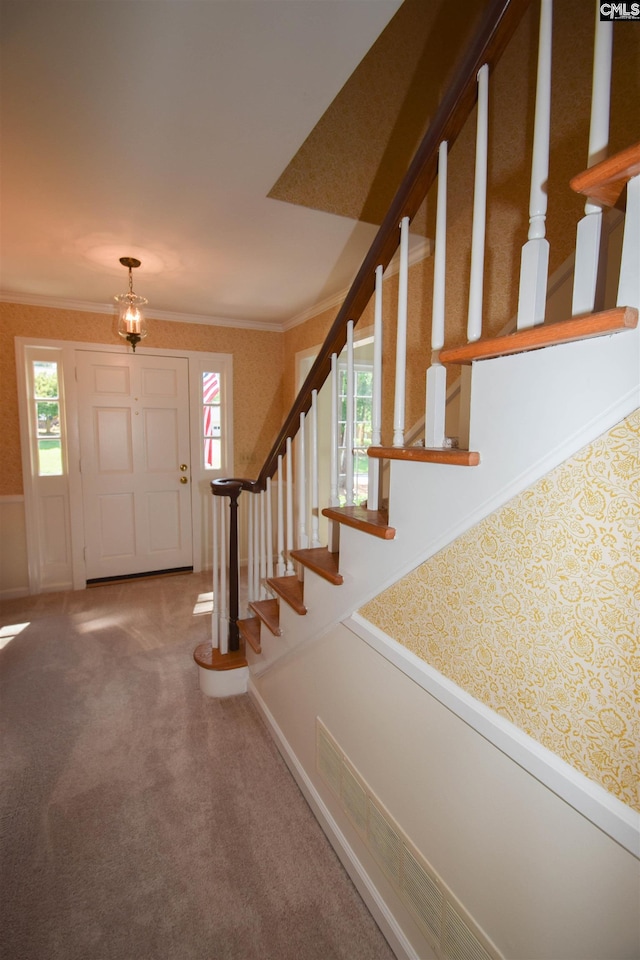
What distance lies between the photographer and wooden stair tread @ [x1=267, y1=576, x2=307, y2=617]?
1638 millimetres

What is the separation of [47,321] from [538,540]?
4.14m

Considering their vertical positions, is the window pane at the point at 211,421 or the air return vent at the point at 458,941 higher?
the window pane at the point at 211,421

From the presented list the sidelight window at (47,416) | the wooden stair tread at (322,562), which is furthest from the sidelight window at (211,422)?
the wooden stair tread at (322,562)

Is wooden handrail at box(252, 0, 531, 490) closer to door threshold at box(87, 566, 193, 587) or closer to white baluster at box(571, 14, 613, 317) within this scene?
white baluster at box(571, 14, 613, 317)

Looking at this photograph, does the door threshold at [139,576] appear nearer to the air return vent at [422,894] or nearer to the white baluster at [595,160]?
the air return vent at [422,894]

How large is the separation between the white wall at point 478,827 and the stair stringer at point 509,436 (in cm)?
33

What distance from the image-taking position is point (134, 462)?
4.02m

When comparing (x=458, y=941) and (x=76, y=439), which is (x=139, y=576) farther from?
(x=458, y=941)

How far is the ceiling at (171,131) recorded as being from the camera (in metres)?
1.20

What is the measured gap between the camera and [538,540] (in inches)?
30.9

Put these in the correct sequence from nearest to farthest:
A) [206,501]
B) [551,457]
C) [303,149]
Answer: [551,457]
[303,149]
[206,501]

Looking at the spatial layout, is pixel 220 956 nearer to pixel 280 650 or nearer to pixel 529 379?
pixel 280 650

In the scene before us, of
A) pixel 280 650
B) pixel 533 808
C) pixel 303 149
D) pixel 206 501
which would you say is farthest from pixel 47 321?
pixel 533 808

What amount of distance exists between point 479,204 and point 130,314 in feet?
8.37
